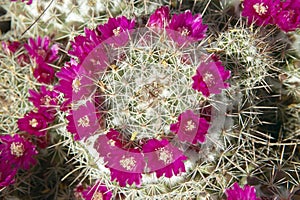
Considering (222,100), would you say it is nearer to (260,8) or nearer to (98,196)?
(260,8)

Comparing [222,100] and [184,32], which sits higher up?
[184,32]

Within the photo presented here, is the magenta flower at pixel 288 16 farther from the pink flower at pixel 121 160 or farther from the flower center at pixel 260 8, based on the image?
the pink flower at pixel 121 160

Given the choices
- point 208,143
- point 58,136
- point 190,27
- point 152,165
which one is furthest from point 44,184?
point 190,27

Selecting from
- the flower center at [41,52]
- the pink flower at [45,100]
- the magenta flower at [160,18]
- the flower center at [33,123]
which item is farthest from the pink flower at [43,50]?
the magenta flower at [160,18]

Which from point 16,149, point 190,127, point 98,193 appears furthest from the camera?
point 16,149

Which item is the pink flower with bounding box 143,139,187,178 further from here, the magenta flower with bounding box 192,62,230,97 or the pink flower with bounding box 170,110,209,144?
the magenta flower with bounding box 192,62,230,97

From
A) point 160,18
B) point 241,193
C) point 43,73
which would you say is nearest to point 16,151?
point 43,73

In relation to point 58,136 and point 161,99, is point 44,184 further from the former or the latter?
point 161,99
